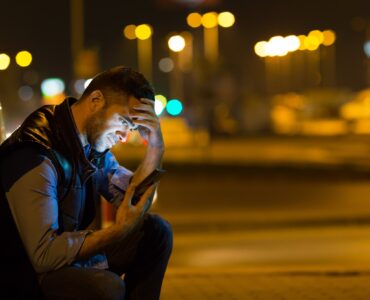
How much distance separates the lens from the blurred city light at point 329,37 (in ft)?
267

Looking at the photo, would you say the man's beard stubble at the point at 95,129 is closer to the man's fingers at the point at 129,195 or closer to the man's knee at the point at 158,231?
the man's fingers at the point at 129,195

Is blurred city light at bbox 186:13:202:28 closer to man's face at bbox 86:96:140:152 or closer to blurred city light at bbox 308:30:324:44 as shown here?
blurred city light at bbox 308:30:324:44

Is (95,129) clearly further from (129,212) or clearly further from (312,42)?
(312,42)

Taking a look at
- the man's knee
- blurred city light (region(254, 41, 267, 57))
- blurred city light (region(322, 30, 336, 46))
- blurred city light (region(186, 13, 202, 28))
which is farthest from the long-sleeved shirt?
blurred city light (region(322, 30, 336, 46))

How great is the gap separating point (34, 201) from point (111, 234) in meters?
0.30

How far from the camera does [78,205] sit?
3229 mm

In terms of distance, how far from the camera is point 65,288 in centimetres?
301

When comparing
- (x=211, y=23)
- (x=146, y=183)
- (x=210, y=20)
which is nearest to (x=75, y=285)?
(x=146, y=183)

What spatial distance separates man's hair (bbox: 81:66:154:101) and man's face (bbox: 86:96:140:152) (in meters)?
0.03

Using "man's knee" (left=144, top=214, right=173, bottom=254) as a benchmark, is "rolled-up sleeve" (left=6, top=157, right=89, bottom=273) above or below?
above

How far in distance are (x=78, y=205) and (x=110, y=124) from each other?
344mm

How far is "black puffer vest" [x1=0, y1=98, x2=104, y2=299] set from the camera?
2.96m

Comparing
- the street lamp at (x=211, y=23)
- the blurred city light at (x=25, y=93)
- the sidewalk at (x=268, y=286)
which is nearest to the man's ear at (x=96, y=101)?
the sidewalk at (x=268, y=286)

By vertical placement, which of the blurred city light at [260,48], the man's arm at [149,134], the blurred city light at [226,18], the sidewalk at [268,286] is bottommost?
the sidewalk at [268,286]
